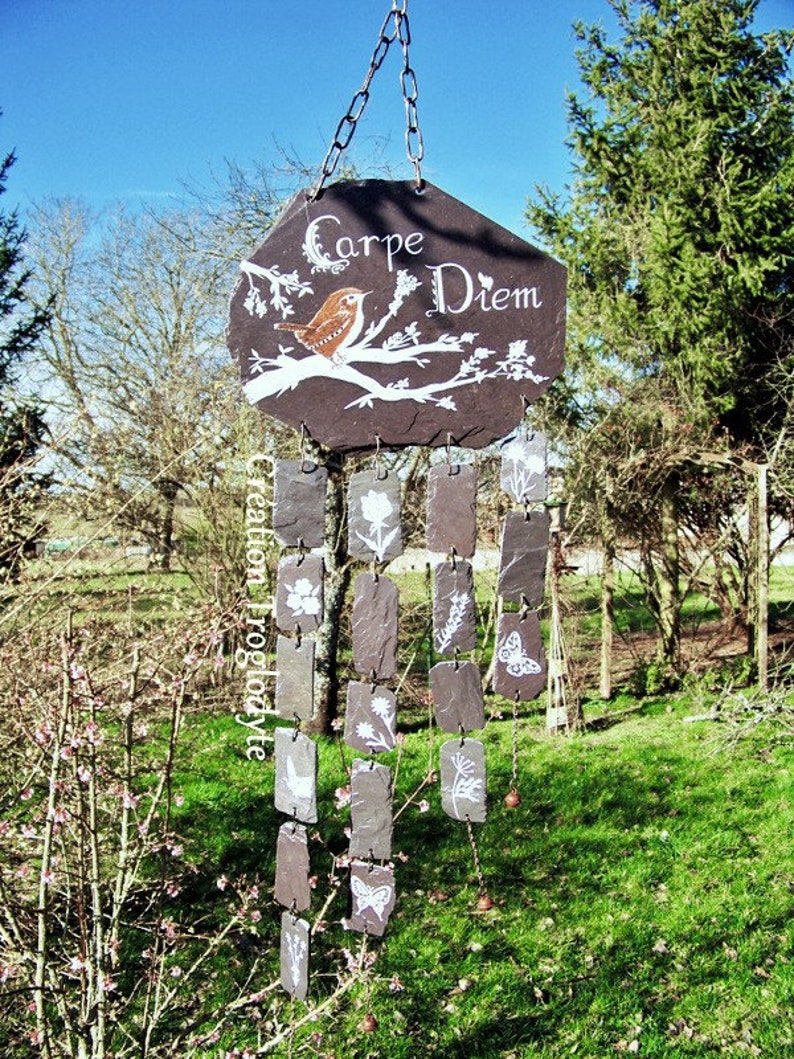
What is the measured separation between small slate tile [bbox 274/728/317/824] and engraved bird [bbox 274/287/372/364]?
3.19 feet

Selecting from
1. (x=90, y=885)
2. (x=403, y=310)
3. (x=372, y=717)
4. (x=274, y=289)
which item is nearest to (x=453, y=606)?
(x=372, y=717)

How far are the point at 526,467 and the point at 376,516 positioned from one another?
38 cm

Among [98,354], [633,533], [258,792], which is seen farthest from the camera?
[98,354]

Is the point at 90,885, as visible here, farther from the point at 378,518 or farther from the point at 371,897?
the point at 378,518

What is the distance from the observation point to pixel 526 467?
2.01 m

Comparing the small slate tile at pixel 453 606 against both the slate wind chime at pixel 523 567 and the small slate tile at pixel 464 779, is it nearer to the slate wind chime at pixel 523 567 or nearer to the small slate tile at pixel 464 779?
the slate wind chime at pixel 523 567

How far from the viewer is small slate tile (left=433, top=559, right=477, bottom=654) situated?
2020 mm

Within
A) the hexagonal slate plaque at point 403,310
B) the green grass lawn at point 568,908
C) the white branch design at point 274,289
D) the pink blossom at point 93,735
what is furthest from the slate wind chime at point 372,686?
the green grass lawn at point 568,908

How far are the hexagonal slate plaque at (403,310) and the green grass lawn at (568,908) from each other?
6.51 feet

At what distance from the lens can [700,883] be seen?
3.91 metres

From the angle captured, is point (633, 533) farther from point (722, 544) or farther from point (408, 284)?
point (408, 284)

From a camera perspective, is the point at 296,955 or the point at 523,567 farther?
the point at 296,955

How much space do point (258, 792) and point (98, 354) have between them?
10927 millimetres

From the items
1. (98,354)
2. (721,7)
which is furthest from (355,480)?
(98,354)
